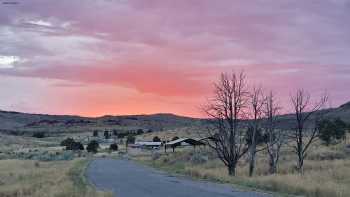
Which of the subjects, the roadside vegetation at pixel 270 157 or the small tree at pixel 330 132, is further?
the small tree at pixel 330 132

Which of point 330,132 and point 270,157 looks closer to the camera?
point 270,157

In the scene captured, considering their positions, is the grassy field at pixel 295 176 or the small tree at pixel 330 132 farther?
the small tree at pixel 330 132

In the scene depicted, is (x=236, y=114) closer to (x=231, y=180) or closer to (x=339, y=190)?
(x=231, y=180)

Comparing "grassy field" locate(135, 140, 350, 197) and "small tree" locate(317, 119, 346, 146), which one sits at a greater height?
"small tree" locate(317, 119, 346, 146)

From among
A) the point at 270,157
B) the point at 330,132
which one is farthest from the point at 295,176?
the point at 330,132

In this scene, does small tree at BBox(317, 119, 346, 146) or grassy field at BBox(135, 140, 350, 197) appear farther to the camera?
small tree at BBox(317, 119, 346, 146)

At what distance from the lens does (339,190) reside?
64.8 feet

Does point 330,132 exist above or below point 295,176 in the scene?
above

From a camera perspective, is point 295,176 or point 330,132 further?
point 330,132

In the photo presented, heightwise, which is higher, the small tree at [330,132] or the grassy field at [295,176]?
the small tree at [330,132]

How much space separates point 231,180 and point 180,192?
5.71 metres

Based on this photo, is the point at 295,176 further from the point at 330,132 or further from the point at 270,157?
the point at 330,132

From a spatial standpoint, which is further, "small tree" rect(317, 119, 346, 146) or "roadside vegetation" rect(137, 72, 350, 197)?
"small tree" rect(317, 119, 346, 146)

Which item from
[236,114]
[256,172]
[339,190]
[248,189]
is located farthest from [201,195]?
[256,172]
